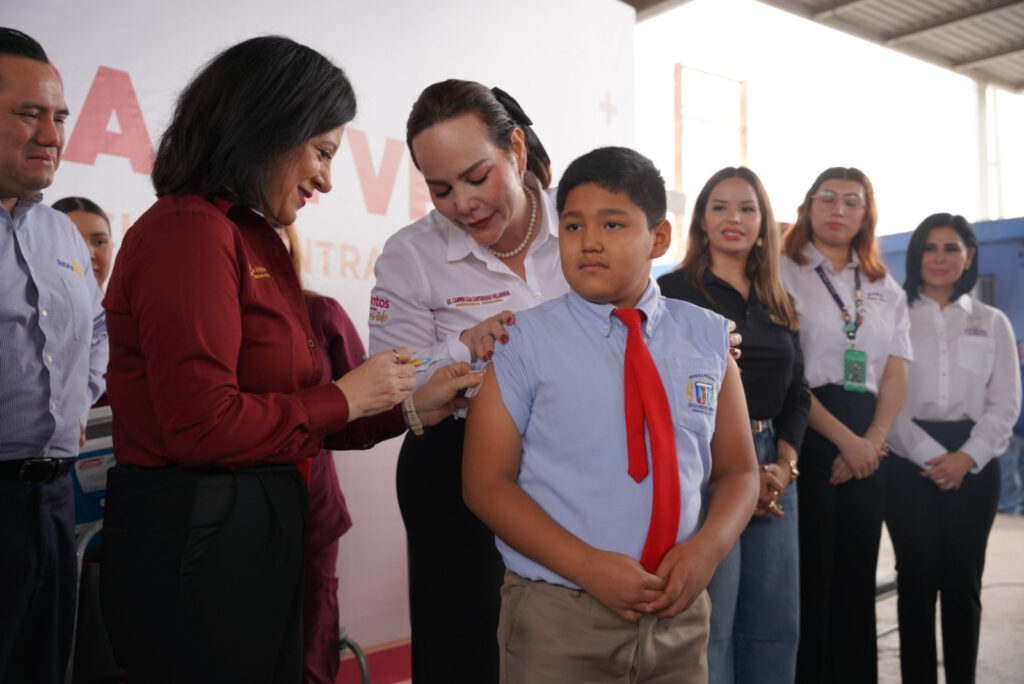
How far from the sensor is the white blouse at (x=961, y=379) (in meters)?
3.17

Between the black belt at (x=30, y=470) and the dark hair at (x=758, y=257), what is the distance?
1738 millimetres

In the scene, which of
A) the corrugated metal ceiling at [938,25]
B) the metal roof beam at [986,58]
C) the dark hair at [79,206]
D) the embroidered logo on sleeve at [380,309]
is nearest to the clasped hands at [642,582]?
the embroidered logo on sleeve at [380,309]

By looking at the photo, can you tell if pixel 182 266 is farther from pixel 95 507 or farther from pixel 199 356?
pixel 95 507

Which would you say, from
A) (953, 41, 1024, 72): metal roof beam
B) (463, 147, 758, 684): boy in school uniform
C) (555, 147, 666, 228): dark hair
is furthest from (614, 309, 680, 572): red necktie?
(953, 41, 1024, 72): metal roof beam

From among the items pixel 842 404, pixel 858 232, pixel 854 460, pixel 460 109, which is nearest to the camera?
pixel 460 109

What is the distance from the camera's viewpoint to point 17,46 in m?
1.93

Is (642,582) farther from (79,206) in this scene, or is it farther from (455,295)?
(79,206)

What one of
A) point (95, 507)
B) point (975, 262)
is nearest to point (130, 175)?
point (95, 507)

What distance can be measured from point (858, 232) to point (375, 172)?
6.04 feet

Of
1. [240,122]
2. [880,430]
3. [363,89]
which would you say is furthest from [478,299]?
[880,430]

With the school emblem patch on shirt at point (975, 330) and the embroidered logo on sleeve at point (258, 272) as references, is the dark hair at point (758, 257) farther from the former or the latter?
the embroidered logo on sleeve at point (258, 272)

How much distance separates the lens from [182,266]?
3.63 ft

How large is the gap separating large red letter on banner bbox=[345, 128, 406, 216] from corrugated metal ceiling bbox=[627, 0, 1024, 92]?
5601 millimetres

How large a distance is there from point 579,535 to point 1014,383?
2.75 metres
